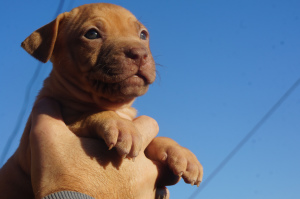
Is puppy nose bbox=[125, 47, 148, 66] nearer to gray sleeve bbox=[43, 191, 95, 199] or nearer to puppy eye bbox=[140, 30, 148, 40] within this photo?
puppy eye bbox=[140, 30, 148, 40]

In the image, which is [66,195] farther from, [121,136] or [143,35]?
[143,35]

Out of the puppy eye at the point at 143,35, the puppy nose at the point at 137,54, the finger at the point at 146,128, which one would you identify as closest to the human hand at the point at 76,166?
the finger at the point at 146,128

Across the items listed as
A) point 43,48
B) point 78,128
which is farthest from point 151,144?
point 43,48

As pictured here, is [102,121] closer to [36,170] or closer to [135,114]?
[36,170]

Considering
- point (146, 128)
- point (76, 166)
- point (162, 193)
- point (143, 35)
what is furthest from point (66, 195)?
point (143, 35)

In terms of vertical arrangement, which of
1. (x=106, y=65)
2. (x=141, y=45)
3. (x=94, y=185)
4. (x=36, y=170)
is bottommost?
(x=36, y=170)

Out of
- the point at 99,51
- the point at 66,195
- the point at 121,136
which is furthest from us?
the point at 99,51

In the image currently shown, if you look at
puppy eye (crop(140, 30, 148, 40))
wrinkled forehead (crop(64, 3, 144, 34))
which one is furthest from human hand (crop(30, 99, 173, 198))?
puppy eye (crop(140, 30, 148, 40))

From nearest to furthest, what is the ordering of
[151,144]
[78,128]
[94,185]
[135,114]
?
[94,185] → [78,128] → [151,144] → [135,114]
